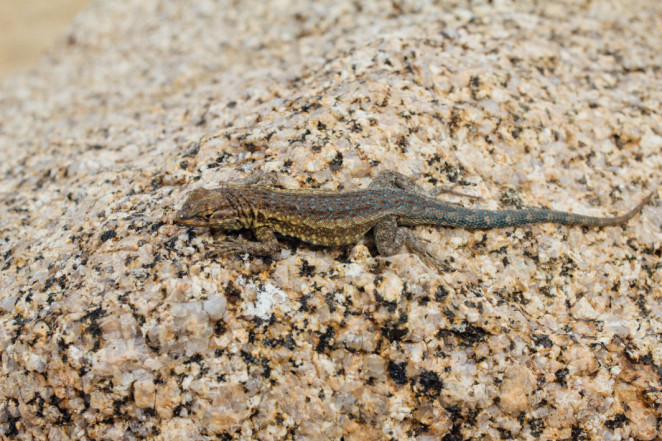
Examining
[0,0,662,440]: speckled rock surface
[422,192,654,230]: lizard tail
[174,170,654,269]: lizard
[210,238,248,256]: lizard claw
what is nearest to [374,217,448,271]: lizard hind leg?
[174,170,654,269]: lizard

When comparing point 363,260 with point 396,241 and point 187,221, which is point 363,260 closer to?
point 396,241

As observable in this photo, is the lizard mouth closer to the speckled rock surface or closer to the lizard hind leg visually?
the speckled rock surface

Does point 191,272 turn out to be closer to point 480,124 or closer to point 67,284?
point 67,284

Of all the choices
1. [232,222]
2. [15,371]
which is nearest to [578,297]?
[232,222]

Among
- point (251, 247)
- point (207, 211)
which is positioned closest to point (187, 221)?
point (207, 211)

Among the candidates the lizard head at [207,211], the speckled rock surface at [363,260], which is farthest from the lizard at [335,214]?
the speckled rock surface at [363,260]
